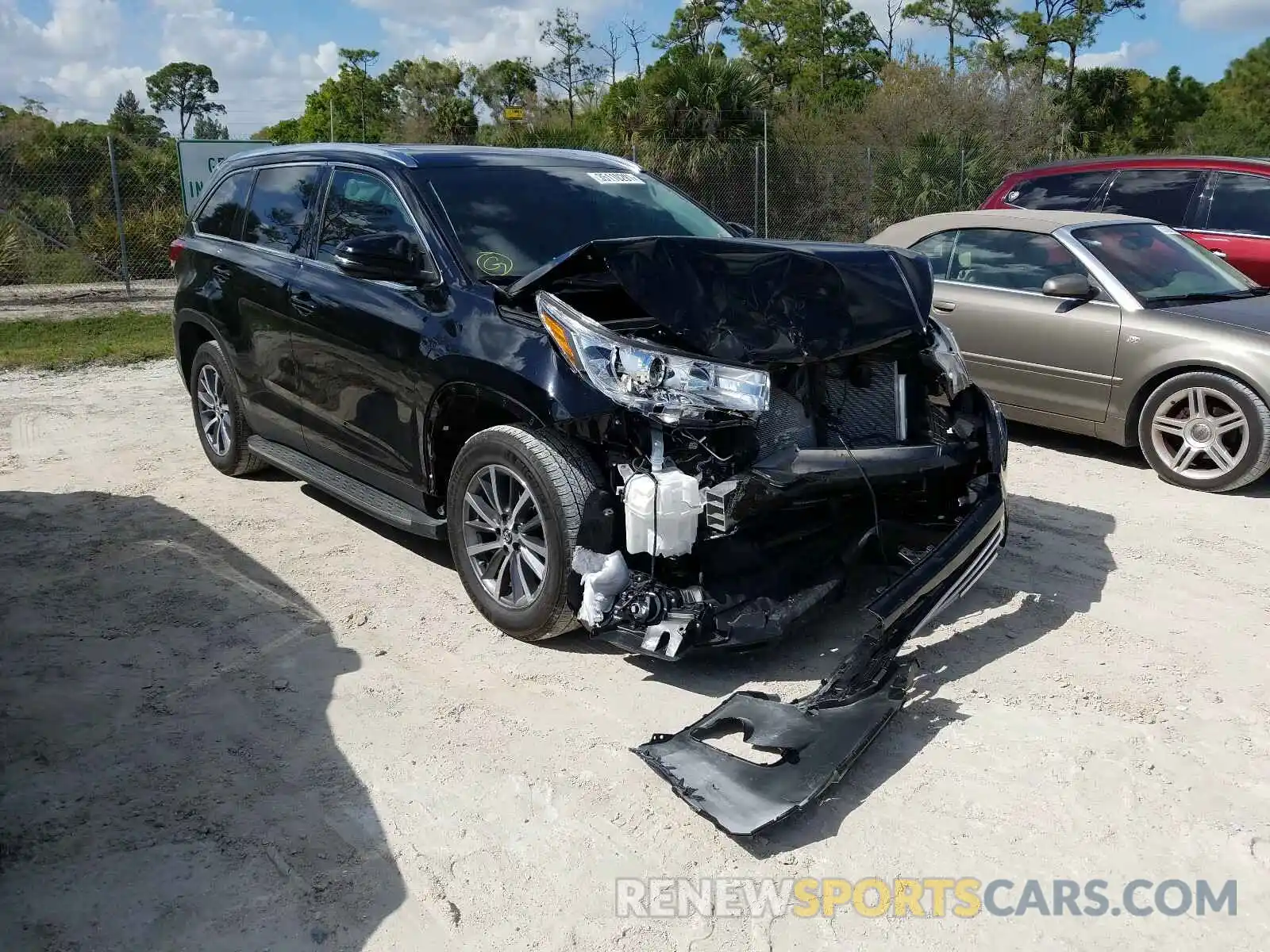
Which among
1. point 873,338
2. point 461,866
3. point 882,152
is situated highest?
point 882,152

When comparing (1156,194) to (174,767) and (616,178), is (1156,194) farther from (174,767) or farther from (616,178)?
(174,767)

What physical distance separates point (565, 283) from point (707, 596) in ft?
4.38

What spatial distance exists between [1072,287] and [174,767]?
585 centimetres

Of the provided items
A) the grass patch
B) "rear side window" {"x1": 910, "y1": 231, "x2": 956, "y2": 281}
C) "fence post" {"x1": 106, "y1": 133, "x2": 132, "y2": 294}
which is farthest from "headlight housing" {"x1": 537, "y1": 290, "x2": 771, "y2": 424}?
"fence post" {"x1": 106, "y1": 133, "x2": 132, "y2": 294}

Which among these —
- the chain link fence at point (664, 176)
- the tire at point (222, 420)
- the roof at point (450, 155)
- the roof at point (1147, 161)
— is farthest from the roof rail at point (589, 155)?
the chain link fence at point (664, 176)

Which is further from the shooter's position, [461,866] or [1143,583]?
[1143,583]

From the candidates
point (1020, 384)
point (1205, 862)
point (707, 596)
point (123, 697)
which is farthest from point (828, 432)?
point (1020, 384)

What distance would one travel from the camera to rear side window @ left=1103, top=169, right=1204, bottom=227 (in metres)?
9.27

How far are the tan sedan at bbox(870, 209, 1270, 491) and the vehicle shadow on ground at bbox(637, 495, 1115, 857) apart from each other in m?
1.19

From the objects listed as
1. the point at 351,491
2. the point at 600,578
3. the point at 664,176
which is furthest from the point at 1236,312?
the point at 664,176

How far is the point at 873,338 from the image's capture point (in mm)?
4223

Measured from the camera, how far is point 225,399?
6453mm

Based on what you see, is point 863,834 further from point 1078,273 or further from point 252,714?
point 1078,273

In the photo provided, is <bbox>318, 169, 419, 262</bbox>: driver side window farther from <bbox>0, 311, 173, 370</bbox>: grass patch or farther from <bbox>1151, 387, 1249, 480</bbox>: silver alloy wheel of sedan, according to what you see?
<bbox>0, 311, 173, 370</bbox>: grass patch
